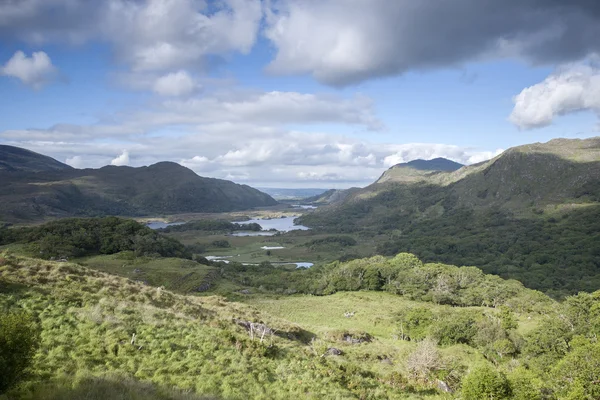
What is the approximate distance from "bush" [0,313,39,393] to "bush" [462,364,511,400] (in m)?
21.9

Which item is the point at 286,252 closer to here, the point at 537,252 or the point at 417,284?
the point at 417,284

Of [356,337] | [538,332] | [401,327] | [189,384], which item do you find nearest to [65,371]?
[189,384]

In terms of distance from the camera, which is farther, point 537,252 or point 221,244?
point 221,244

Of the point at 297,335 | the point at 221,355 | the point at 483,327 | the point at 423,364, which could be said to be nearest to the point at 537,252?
the point at 483,327

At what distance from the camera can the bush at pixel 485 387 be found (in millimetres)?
19469

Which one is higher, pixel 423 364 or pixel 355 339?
pixel 423 364

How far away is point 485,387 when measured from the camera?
1955cm

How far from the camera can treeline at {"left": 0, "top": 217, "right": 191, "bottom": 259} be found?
3155 inches

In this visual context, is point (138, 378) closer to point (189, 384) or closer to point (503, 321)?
point (189, 384)

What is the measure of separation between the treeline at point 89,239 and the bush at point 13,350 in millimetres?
75896

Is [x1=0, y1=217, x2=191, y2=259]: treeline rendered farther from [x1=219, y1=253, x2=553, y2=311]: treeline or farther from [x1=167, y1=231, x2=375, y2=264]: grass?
[x1=167, y1=231, x2=375, y2=264]: grass

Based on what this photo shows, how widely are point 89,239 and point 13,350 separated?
91722mm

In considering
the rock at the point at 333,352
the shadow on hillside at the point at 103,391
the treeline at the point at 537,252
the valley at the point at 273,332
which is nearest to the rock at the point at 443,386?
the valley at the point at 273,332

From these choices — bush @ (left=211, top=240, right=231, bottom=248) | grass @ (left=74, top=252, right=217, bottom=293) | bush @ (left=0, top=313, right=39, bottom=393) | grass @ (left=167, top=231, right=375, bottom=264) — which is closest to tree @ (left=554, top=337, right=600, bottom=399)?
bush @ (left=0, top=313, right=39, bottom=393)
